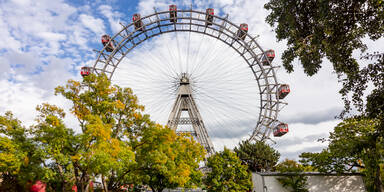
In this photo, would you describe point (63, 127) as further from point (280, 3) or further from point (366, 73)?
point (366, 73)

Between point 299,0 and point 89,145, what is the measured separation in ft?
32.4

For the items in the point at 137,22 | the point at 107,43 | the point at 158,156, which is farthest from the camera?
the point at 137,22

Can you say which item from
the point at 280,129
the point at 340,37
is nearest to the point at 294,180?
the point at 280,129

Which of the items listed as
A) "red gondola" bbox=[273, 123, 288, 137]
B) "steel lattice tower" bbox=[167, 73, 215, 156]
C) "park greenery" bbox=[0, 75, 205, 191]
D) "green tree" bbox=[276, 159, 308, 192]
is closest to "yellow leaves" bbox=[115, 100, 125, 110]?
"park greenery" bbox=[0, 75, 205, 191]

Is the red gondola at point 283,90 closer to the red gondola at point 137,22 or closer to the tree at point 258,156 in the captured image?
the tree at point 258,156

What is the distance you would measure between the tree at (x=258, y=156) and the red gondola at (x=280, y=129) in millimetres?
2949

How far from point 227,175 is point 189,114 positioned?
12.2 m

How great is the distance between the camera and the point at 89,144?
9.55 meters

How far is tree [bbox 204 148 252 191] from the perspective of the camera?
1762 cm

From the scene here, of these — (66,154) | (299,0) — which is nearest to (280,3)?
(299,0)

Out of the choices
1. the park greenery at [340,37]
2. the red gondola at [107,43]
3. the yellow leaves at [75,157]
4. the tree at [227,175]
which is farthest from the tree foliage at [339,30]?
the red gondola at [107,43]

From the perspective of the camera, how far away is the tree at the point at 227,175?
57.8 feet

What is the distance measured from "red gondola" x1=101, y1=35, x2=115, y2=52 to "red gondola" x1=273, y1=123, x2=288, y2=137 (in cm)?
2304

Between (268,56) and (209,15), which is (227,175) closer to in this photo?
(268,56)
